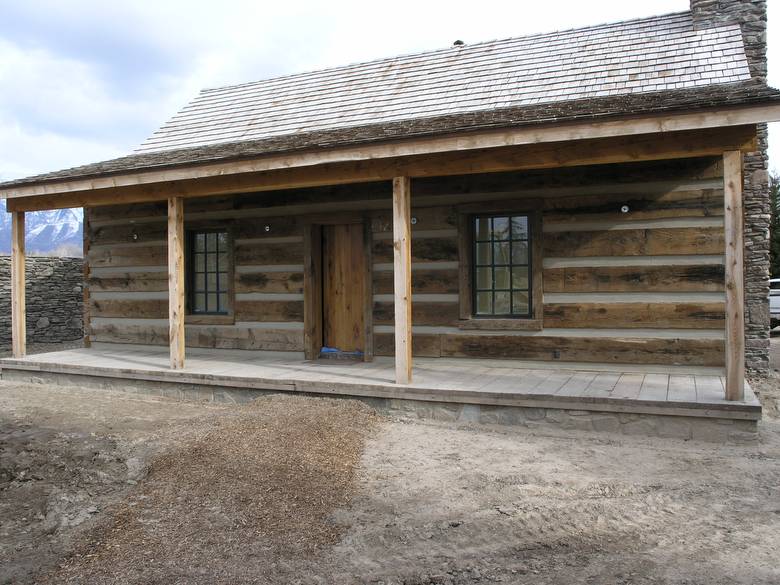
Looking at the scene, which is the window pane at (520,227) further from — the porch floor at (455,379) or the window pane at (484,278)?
the porch floor at (455,379)

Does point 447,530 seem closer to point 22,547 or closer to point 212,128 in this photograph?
point 22,547

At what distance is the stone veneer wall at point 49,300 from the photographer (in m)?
15.9

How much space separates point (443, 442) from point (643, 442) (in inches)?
73.6

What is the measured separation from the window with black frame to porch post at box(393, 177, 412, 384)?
191 cm

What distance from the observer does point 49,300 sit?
666 inches

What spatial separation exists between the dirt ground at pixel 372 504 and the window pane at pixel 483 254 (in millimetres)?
2839

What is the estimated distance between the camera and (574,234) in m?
8.17

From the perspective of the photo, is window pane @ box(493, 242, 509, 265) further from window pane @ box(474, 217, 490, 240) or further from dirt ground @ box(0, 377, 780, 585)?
dirt ground @ box(0, 377, 780, 585)

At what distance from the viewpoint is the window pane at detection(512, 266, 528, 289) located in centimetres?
855

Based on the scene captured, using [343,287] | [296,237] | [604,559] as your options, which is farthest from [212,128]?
[604,559]

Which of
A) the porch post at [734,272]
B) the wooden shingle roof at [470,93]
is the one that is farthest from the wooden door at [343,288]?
the porch post at [734,272]

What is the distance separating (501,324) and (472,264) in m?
0.94

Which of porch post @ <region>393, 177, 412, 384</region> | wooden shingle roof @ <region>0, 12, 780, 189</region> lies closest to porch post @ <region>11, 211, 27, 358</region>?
wooden shingle roof @ <region>0, 12, 780, 189</region>

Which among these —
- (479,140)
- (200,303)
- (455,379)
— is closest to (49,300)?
(200,303)
